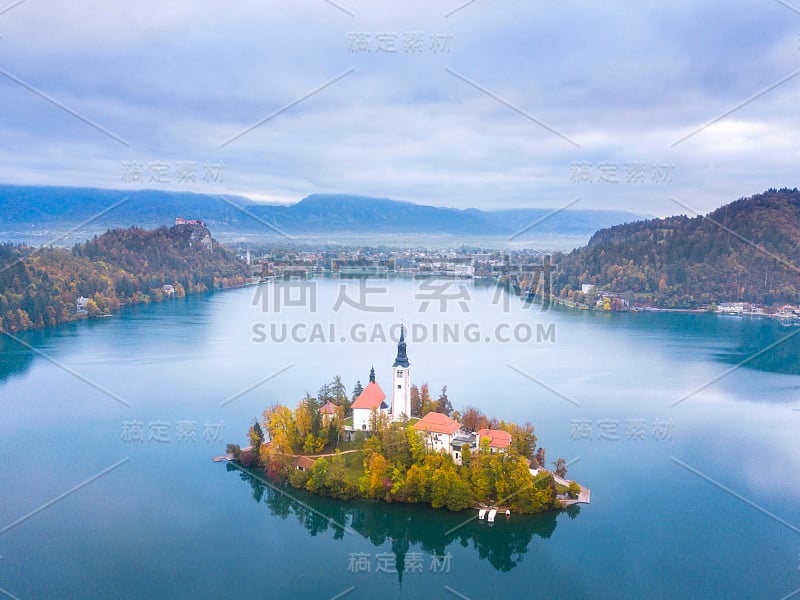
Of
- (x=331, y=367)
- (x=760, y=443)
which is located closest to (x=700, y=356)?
(x=760, y=443)

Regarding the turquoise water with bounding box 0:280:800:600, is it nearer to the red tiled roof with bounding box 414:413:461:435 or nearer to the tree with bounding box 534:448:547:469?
the tree with bounding box 534:448:547:469

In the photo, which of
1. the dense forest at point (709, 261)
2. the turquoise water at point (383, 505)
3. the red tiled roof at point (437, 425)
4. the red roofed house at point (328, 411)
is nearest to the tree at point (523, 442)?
the red tiled roof at point (437, 425)

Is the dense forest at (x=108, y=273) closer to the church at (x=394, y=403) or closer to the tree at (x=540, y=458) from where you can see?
the church at (x=394, y=403)

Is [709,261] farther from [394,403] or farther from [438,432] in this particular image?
[438,432]

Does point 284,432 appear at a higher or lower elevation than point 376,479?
higher

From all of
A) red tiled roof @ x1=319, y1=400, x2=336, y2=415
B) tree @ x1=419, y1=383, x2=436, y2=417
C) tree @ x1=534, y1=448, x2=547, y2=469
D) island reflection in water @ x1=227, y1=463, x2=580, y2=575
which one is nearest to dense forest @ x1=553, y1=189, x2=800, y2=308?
tree @ x1=419, y1=383, x2=436, y2=417

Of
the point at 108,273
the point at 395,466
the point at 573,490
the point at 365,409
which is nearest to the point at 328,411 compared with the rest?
the point at 365,409

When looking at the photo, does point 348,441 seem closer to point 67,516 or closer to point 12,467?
point 67,516
